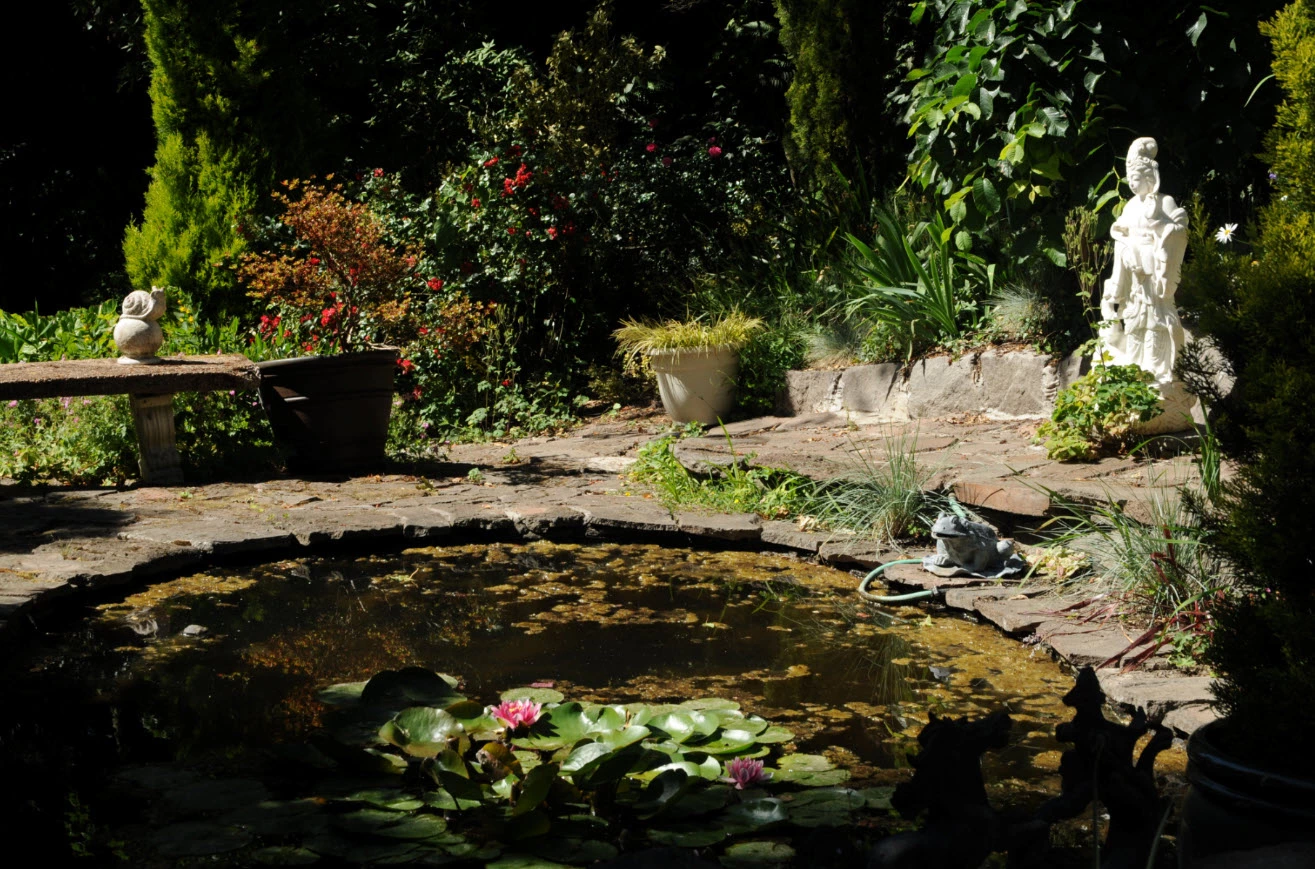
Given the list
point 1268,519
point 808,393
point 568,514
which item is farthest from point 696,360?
point 1268,519

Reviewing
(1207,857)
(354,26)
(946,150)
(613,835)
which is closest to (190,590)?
(613,835)

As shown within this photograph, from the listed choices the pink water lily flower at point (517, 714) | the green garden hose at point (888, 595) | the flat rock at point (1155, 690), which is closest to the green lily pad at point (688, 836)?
the pink water lily flower at point (517, 714)

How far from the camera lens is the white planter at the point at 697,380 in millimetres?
7449

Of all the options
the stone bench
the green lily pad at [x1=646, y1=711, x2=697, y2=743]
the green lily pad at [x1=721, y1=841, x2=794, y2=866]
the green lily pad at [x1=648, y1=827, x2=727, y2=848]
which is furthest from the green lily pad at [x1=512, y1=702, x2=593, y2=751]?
the stone bench

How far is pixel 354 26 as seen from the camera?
10516 mm

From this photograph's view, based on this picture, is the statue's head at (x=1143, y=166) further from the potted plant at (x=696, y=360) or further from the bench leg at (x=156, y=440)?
the bench leg at (x=156, y=440)

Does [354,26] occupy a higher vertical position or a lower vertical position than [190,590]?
higher

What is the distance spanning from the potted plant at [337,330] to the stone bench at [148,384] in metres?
0.34

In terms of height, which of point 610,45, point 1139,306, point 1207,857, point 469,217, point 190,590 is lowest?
point 190,590

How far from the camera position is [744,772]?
2369mm

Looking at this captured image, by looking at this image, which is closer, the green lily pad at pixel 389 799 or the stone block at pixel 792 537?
the green lily pad at pixel 389 799

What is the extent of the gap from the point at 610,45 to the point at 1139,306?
231 inches

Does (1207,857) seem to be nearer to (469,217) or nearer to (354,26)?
(469,217)

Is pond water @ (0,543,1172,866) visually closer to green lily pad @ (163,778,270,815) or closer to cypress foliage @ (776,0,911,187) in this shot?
green lily pad @ (163,778,270,815)
